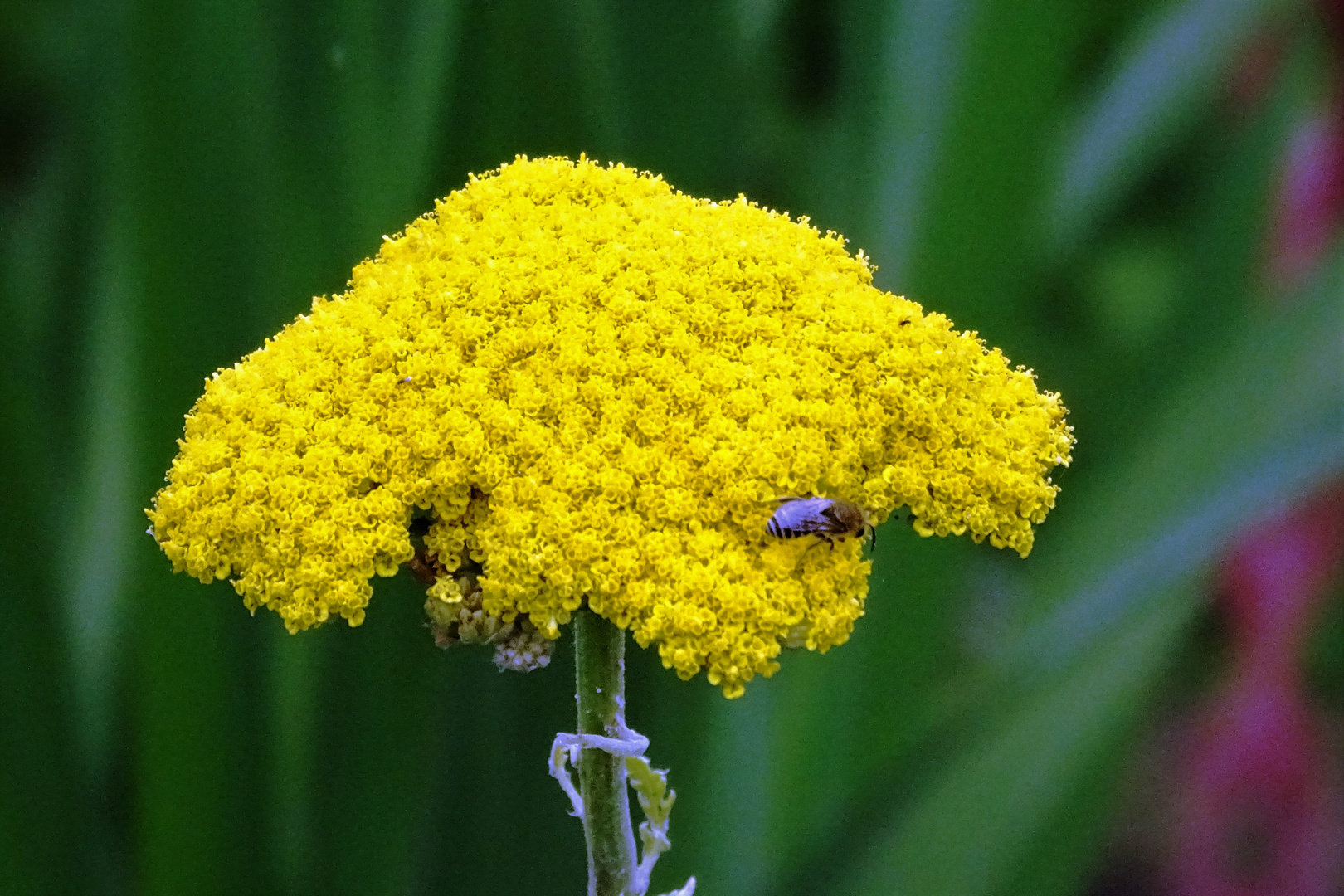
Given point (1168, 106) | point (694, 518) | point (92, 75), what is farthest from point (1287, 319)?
point (92, 75)

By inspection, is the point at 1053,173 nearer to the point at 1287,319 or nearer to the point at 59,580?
the point at 1287,319

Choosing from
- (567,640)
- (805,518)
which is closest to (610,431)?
(805,518)

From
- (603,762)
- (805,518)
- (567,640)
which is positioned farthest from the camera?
(567,640)

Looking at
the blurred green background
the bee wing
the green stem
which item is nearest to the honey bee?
the bee wing

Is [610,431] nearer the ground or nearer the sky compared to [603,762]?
nearer the sky

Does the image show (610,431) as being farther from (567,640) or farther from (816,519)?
(567,640)

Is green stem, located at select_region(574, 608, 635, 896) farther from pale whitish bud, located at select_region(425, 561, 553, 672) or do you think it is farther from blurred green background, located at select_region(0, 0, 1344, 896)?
blurred green background, located at select_region(0, 0, 1344, 896)
